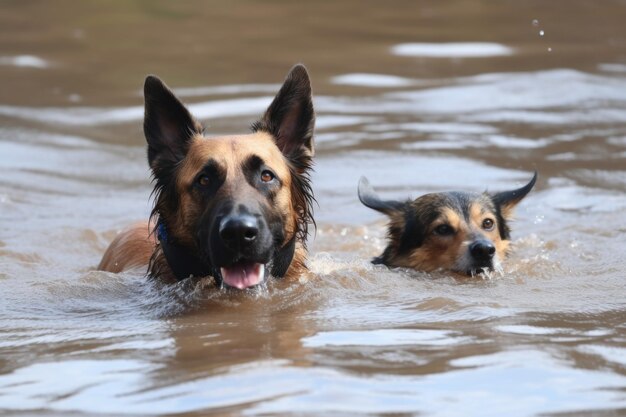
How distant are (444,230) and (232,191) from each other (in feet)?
7.57

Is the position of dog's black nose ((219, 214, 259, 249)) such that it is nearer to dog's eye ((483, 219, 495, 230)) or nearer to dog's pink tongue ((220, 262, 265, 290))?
dog's pink tongue ((220, 262, 265, 290))

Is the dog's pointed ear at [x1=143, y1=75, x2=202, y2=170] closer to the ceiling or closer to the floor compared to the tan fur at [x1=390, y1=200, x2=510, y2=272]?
closer to the ceiling

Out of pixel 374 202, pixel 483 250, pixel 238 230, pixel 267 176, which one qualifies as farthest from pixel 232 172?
pixel 374 202

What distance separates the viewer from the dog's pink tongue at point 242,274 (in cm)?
709

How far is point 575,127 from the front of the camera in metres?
13.5

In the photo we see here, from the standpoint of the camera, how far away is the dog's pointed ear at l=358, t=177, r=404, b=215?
919 cm

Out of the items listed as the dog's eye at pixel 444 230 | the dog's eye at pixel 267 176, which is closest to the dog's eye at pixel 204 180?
the dog's eye at pixel 267 176

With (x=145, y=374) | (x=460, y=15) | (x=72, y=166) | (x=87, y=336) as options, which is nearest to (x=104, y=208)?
(x=72, y=166)

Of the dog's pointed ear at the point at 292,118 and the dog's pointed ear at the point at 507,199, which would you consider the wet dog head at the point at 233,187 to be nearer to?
the dog's pointed ear at the point at 292,118

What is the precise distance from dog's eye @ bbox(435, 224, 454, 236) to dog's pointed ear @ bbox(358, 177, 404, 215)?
57 centimetres

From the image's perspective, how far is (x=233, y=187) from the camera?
707cm

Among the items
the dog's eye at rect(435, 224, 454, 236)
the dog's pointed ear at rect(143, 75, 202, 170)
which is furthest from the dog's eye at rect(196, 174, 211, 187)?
the dog's eye at rect(435, 224, 454, 236)

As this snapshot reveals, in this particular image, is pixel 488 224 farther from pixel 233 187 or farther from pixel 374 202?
pixel 233 187

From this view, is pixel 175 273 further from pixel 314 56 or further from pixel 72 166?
pixel 314 56
